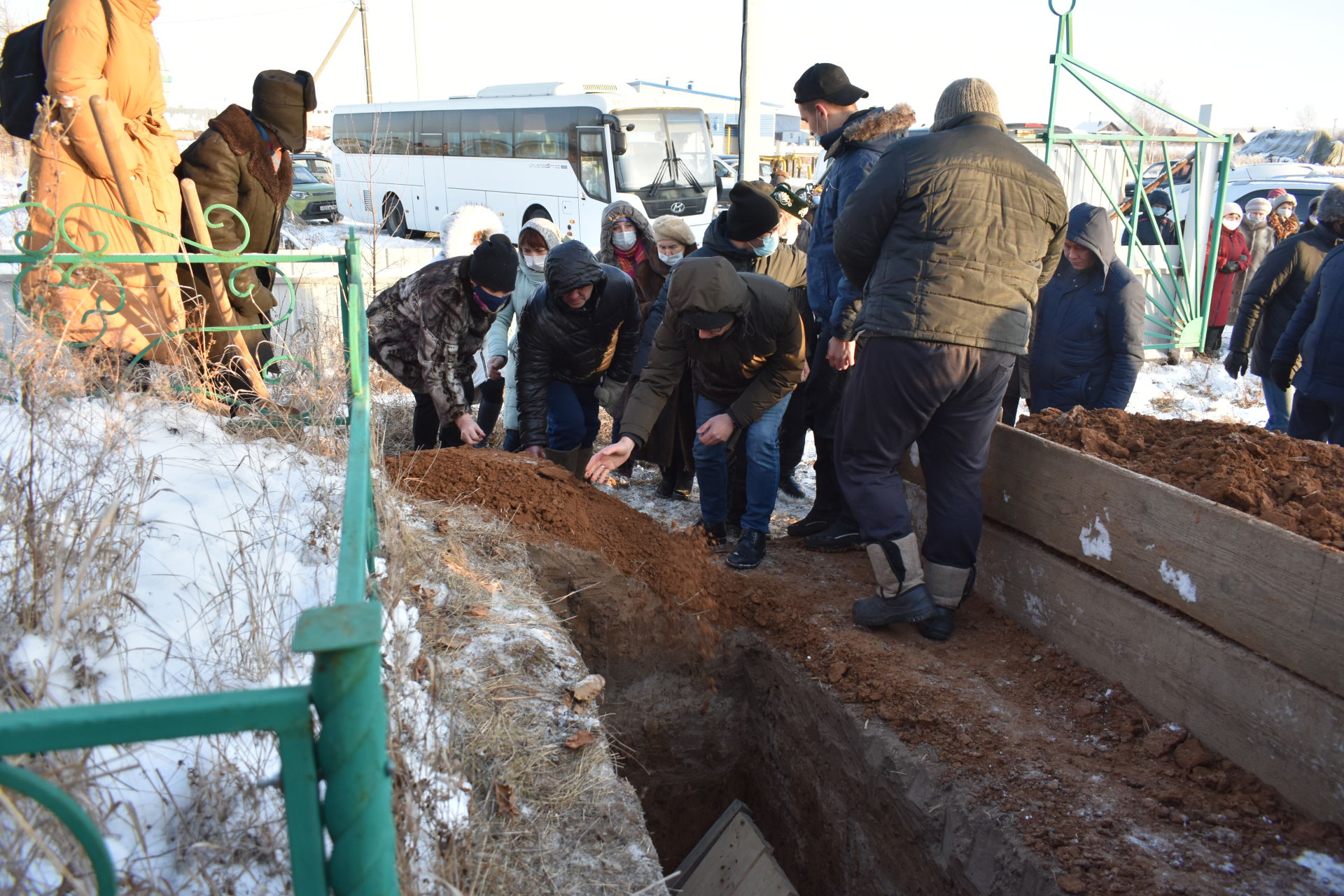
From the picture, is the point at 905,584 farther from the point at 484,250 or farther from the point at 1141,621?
the point at 484,250

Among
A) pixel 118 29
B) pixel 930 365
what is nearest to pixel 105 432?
pixel 118 29

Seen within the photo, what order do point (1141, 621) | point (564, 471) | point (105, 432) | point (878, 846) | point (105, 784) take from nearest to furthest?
point (105, 784), point (105, 432), point (1141, 621), point (878, 846), point (564, 471)

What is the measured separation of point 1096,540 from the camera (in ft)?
9.22

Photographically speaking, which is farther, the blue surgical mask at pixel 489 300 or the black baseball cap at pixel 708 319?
the blue surgical mask at pixel 489 300

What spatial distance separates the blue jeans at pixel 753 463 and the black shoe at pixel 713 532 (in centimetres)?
14

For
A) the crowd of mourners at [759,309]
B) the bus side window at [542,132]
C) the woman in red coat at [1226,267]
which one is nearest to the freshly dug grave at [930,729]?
the crowd of mourners at [759,309]

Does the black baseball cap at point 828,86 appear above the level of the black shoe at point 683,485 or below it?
above

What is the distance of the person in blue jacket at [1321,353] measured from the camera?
13.2 ft

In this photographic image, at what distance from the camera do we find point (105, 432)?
246 cm

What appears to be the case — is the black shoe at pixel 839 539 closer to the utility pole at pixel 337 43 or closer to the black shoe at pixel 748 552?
the black shoe at pixel 748 552

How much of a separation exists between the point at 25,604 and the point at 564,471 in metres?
2.52

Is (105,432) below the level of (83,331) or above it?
below

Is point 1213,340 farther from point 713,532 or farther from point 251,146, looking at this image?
point 251,146

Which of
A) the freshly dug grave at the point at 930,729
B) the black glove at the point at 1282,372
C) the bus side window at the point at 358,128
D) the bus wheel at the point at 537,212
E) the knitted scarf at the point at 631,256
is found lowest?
the freshly dug grave at the point at 930,729
